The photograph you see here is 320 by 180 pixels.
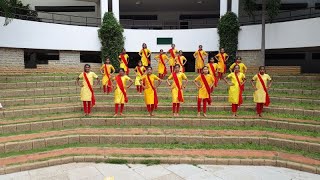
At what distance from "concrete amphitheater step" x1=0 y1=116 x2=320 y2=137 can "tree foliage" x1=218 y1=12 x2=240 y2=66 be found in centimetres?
1035

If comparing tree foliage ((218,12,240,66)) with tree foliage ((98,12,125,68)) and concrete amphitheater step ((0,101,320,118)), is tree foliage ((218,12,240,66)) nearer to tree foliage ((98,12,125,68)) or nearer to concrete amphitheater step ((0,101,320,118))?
tree foliage ((98,12,125,68))

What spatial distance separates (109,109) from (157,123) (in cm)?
201

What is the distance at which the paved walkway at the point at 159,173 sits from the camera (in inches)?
244

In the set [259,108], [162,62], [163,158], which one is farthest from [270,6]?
[163,158]

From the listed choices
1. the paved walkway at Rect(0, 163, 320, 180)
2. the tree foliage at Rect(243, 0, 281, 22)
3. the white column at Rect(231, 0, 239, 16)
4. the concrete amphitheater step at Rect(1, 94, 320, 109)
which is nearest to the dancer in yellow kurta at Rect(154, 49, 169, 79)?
the concrete amphitheater step at Rect(1, 94, 320, 109)

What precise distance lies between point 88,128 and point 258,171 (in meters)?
4.79

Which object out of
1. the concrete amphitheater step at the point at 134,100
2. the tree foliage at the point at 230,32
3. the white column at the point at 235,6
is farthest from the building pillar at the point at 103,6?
the concrete amphitheater step at the point at 134,100

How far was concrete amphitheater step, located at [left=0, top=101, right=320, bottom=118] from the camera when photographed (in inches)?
369

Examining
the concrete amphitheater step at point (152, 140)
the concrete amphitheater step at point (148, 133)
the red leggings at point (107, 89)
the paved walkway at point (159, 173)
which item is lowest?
the paved walkway at point (159, 173)

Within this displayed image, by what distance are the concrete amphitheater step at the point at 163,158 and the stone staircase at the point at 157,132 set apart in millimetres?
21

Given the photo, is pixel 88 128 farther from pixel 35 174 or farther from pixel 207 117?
pixel 207 117

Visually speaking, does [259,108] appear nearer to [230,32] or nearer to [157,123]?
[157,123]

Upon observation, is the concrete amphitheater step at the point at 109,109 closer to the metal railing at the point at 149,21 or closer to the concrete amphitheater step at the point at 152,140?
the concrete amphitheater step at the point at 152,140

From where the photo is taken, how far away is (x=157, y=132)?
838cm
